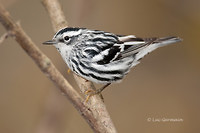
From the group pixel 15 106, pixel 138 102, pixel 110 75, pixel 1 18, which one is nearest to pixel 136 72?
pixel 138 102

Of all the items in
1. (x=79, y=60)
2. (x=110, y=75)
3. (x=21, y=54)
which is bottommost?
(x=110, y=75)

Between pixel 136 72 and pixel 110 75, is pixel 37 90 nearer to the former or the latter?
pixel 136 72

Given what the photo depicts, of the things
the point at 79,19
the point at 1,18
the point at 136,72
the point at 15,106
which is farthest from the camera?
the point at 136,72

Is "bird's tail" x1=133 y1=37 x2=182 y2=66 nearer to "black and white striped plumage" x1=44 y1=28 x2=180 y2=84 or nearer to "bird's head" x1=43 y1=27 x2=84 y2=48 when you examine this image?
"black and white striped plumage" x1=44 y1=28 x2=180 y2=84

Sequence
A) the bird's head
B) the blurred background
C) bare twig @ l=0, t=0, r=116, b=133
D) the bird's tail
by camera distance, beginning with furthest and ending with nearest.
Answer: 1. the blurred background
2. the bird's tail
3. the bird's head
4. bare twig @ l=0, t=0, r=116, b=133

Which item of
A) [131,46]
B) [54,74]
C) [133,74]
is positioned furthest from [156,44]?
[133,74]

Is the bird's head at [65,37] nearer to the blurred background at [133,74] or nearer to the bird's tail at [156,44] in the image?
the bird's tail at [156,44]

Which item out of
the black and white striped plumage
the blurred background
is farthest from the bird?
the blurred background
